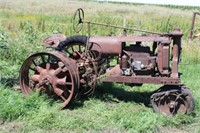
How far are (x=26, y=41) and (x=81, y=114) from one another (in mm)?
4997

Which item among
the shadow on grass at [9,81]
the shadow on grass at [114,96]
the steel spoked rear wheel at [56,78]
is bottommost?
the shadow on grass at [114,96]

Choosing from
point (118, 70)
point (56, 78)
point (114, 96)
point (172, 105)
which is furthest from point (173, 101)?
point (56, 78)

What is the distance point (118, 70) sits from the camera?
677 centimetres

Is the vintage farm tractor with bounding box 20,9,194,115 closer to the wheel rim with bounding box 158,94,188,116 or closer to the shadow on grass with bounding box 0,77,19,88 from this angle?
the wheel rim with bounding box 158,94,188,116

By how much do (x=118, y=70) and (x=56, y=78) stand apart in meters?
1.06

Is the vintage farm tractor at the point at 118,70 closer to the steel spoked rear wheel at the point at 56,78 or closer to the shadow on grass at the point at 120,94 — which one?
the steel spoked rear wheel at the point at 56,78

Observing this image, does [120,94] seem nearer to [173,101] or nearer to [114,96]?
[114,96]

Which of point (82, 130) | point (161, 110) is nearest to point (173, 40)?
point (161, 110)

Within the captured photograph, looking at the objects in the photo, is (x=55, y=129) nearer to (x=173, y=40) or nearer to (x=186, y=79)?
(x=173, y=40)

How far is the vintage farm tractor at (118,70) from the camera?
20.9 feet

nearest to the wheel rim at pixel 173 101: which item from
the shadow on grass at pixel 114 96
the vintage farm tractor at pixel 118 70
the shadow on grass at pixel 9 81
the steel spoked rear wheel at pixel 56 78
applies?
the vintage farm tractor at pixel 118 70

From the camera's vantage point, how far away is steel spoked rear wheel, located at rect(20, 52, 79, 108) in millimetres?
6445

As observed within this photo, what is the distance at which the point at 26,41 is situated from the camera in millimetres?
10797

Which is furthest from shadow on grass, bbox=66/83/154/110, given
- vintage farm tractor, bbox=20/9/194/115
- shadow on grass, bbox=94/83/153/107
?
vintage farm tractor, bbox=20/9/194/115
